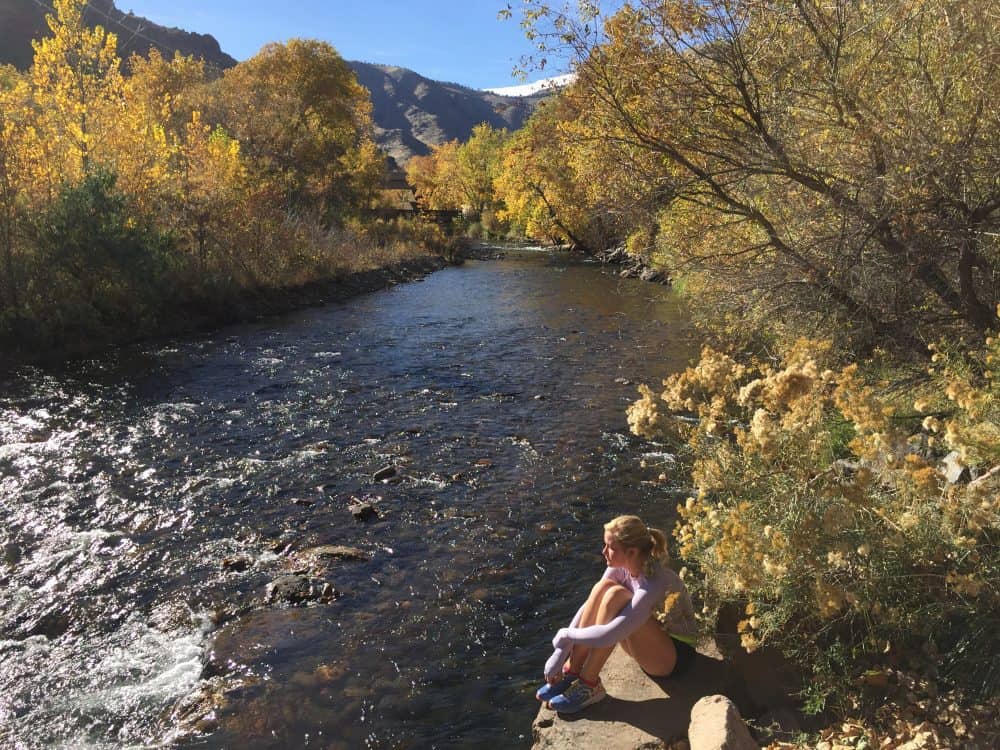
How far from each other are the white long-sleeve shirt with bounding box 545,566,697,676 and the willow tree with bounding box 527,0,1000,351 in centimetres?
561

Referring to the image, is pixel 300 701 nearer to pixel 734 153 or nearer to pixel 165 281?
pixel 734 153

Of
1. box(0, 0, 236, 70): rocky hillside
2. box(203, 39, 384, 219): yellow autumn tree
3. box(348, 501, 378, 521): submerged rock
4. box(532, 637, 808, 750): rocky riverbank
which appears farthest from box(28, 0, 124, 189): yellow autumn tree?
box(0, 0, 236, 70): rocky hillside

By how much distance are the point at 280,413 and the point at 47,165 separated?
10.4m

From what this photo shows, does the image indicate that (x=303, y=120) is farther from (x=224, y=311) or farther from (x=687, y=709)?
(x=687, y=709)

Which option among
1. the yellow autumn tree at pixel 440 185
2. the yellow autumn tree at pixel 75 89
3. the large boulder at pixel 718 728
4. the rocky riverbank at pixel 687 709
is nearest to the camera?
the large boulder at pixel 718 728

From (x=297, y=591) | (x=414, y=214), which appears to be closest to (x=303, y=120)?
(x=414, y=214)

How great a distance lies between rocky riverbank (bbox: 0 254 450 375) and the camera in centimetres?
1500

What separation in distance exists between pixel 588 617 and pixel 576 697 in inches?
21.6

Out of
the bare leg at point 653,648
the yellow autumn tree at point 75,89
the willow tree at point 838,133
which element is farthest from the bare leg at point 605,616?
the yellow autumn tree at point 75,89

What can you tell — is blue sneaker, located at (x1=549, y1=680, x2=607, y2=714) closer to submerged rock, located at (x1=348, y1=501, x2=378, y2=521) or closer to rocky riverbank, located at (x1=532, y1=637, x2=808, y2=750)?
rocky riverbank, located at (x1=532, y1=637, x2=808, y2=750)

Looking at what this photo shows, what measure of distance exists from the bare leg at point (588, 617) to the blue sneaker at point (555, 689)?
6 cm

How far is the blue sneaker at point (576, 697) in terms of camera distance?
178 inches

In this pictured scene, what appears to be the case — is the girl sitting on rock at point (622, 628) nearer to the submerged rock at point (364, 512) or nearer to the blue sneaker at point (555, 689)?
the blue sneaker at point (555, 689)

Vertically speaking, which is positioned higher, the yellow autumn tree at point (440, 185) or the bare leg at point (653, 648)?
the yellow autumn tree at point (440, 185)
